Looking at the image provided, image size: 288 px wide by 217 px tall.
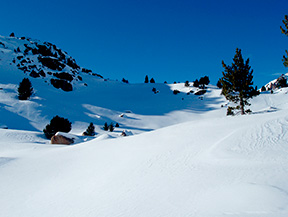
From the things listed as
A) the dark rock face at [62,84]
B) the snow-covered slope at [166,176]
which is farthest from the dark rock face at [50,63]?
the snow-covered slope at [166,176]

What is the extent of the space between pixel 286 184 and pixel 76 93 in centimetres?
6819

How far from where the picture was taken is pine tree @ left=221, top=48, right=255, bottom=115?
22406mm

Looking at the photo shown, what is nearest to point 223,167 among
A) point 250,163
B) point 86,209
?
point 250,163

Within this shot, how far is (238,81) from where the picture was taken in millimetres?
22406

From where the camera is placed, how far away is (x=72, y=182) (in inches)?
311

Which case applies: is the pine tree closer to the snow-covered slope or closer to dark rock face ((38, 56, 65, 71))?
the snow-covered slope

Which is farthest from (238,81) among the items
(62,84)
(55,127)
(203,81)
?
(62,84)

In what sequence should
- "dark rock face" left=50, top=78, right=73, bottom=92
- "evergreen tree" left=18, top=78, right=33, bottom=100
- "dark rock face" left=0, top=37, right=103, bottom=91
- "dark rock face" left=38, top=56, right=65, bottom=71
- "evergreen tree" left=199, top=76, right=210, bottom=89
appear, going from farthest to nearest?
"evergreen tree" left=199, top=76, right=210, bottom=89
"dark rock face" left=38, top=56, right=65, bottom=71
"dark rock face" left=0, top=37, right=103, bottom=91
"dark rock face" left=50, top=78, right=73, bottom=92
"evergreen tree" left=18, top=78, right=33, bottom=100

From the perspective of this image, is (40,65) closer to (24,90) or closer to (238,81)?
(24,90)

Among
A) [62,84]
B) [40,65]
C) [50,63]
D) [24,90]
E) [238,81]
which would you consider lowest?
[238,81]

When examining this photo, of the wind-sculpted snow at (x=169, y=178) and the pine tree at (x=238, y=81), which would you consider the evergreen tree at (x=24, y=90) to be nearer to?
the wind-sculpted snow at (x=169, y=178)

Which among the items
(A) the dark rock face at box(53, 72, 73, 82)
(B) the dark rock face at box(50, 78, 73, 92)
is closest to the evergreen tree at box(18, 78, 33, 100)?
(B) the dark rock face at box(50, 78, 73, 92)

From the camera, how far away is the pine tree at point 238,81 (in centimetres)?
2241

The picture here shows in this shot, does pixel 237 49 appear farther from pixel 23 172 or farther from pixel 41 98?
pixel 41 98
